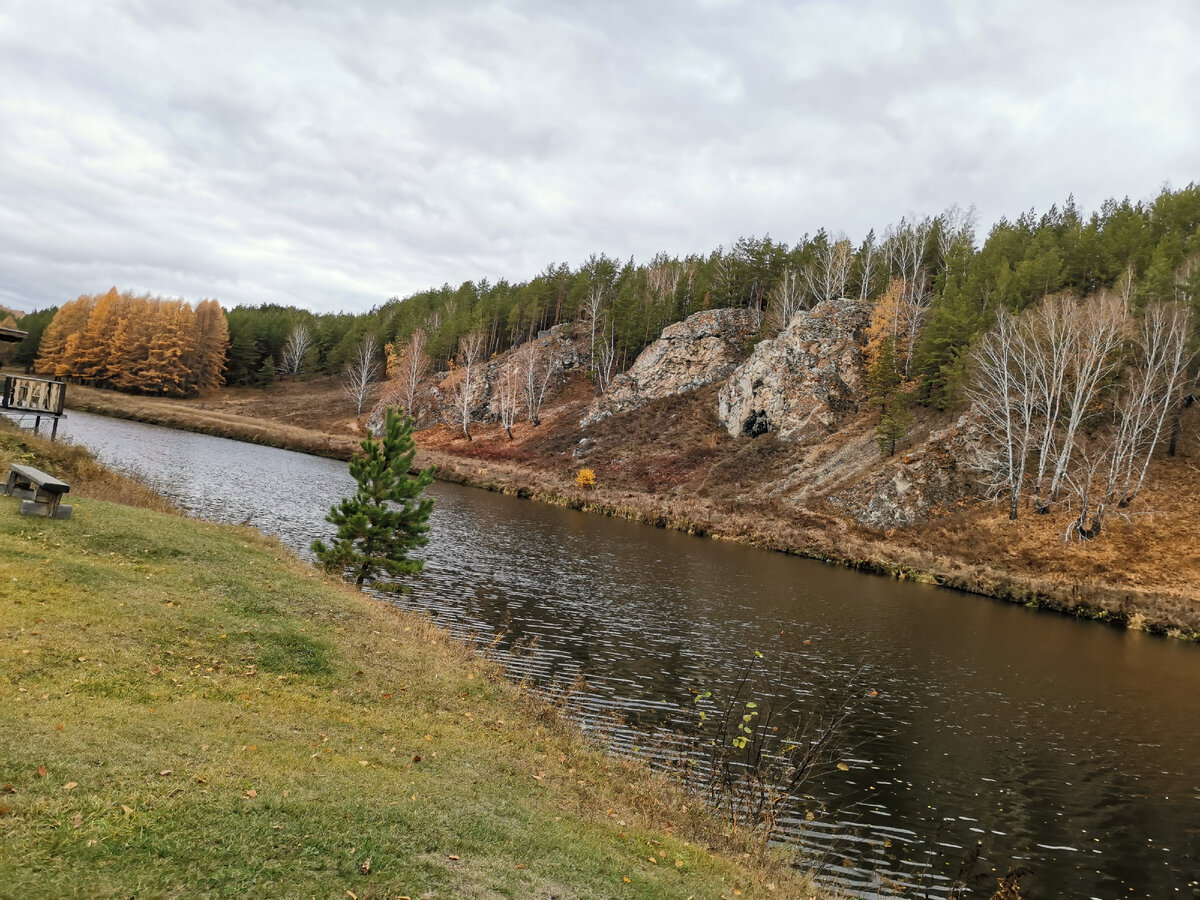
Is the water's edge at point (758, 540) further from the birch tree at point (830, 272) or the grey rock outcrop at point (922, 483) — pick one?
the birch tree at point (830, 272)

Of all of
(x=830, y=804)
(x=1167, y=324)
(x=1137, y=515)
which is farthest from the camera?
(x=1167, y=324)

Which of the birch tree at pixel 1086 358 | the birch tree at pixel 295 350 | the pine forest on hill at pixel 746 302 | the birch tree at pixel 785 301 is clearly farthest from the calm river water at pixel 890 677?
the birch tree at pixel 295 350

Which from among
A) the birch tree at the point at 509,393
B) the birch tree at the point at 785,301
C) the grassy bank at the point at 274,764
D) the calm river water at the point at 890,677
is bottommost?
the calm river water at the point at 890,677

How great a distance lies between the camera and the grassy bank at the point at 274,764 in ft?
20.2

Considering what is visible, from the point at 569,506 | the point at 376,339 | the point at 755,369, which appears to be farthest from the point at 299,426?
the point at 755,369

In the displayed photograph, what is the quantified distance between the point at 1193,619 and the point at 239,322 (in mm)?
138552

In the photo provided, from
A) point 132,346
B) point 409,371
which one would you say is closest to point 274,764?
point 409,371

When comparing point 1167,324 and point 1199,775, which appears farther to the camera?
point 1167,324

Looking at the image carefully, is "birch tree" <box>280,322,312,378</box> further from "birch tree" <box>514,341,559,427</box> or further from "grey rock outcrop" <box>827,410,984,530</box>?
"grey rock outcrop" <box>827,410,984,530</box>

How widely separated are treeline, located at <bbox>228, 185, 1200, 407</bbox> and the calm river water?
2939 centimetres

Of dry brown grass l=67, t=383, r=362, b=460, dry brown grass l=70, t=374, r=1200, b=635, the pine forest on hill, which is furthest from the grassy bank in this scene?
dry brown grass l=67, t=383, r=362, b=460

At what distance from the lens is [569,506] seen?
5822 cm

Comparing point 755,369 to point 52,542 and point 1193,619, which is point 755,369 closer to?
point 1193,619

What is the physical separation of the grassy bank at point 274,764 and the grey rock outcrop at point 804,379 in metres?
57.7
